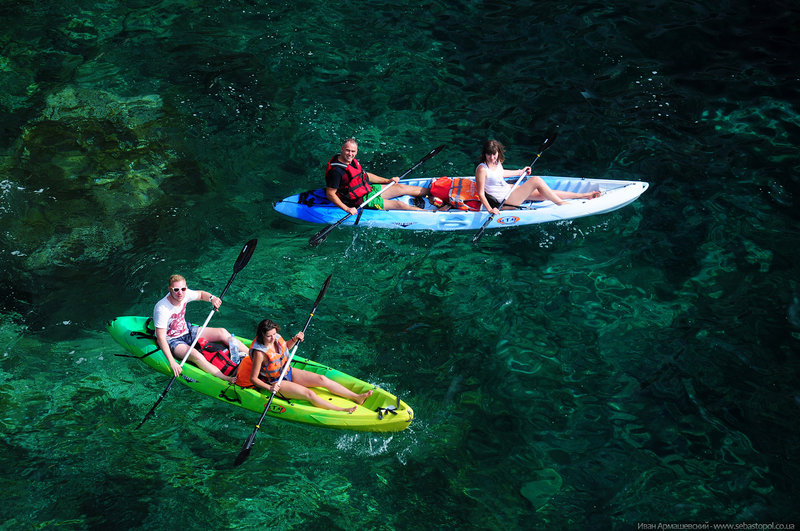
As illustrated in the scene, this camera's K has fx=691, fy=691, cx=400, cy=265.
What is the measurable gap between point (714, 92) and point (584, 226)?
13.9 ft

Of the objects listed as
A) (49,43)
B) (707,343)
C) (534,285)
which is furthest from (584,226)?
(49,43)

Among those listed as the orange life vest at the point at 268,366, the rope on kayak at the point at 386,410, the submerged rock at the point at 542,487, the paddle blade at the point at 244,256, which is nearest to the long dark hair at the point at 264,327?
the orange life vest at the point at 268,366

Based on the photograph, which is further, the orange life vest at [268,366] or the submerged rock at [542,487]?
the orange life vest at [268,366]

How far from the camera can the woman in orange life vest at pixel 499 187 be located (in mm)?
9438

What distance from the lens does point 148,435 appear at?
24.7 feet

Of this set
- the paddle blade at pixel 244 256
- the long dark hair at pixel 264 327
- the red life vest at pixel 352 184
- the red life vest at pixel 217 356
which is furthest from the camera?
the red life vest at pixel 352 184

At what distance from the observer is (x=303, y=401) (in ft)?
24.1

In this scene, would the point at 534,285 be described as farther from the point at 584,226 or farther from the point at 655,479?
the point at 655,479

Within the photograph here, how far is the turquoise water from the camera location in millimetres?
7004

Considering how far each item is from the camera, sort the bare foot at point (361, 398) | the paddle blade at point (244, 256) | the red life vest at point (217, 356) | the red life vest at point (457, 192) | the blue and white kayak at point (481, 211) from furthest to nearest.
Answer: the red life vest at point (457, 192)
the blue and white kayak at point (481, 211)
the paddle blade at point (244, 256)
the red life vest at point (217, 356)
the bare foot at point (361, 398)

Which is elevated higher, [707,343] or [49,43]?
[49,43]

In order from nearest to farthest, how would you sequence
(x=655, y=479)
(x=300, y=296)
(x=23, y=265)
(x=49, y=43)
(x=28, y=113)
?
(x=655, y=479), (x=300, y=296), (x=23, y=265), (x=28, y=113), (x=49, y=43)

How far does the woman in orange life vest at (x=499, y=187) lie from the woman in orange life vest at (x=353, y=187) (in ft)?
3.33

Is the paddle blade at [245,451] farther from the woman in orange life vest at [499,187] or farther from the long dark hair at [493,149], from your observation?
the long dark hair at [493,149]
